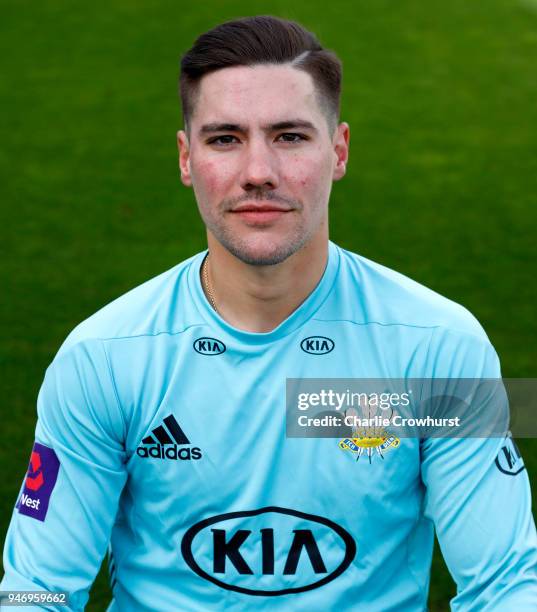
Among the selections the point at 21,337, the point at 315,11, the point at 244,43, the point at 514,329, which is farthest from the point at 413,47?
the point at 244,43

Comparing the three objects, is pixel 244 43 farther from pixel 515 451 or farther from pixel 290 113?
pixel 515 451

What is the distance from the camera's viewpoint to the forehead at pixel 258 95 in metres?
2.55

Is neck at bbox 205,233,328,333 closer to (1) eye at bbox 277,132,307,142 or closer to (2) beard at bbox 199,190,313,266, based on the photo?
(2) beard at bbox 199,190,313,266

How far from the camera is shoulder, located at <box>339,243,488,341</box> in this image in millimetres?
2641

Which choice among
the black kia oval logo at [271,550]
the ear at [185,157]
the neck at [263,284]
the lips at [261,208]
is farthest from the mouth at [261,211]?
the black kia oval logo at [271,550]

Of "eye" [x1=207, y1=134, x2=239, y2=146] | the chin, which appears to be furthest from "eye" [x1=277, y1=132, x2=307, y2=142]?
the chin

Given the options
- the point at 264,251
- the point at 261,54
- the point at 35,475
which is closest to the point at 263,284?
the point at 264,251

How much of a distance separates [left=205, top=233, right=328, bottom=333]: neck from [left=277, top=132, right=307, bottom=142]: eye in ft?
0.81

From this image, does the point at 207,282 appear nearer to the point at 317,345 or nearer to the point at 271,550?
the point at 317,345

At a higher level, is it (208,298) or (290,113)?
(290,113)

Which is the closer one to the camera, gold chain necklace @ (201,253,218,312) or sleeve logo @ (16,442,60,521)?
sleeve logo @ (16,442,60,521)

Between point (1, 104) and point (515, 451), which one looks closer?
point (515, 451)

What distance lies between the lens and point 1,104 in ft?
28.5

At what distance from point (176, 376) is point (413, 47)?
24.9 feet
